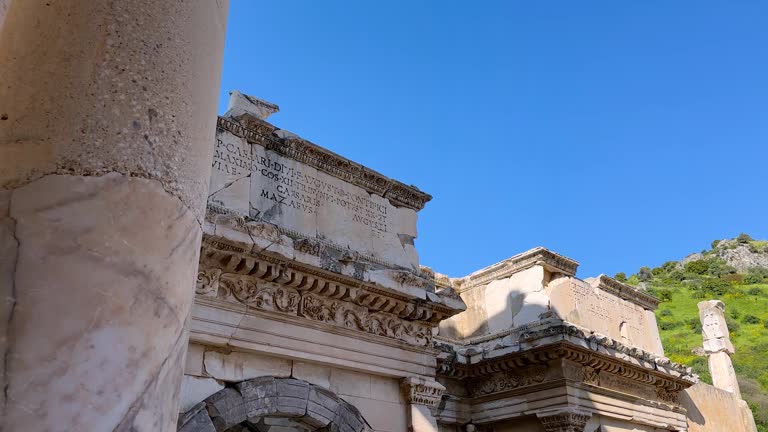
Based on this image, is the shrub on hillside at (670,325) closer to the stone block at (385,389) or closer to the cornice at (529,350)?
the cornice at (529,350)

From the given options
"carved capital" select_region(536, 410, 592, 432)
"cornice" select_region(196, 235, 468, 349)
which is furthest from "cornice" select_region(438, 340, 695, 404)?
"cornice" select_region(196, 235, 468, 349)

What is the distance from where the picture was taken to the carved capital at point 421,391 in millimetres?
6141

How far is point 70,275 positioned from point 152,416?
0.35m

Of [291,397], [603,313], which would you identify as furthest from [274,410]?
[603,313]

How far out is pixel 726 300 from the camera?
48.8m

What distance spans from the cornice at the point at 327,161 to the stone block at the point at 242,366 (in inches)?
73.4

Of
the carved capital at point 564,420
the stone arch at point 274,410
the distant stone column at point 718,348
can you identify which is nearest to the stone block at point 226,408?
the stone arch at point 274,410

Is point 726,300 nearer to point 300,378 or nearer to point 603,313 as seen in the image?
point 603,313

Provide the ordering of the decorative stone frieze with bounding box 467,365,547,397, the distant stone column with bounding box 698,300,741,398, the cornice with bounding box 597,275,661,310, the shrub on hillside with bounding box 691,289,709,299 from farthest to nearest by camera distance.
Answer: the shrub on hillside with bounding box 691,289,709,299 < the distant stone column with bounding box 698,300,741,398 < the cornice with bounding box 597,275,661,310 < the decorative stone frieze with bounding box 467,365,547,397

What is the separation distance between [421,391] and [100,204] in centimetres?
508

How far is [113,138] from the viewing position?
5.23 feet

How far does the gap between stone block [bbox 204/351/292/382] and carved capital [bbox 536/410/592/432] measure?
3.98 metres

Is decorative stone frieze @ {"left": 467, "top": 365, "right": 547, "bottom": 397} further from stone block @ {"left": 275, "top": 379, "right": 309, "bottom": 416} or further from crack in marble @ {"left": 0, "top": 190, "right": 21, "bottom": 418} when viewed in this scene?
crack in marble @ {"left": 0, "top": 190, "right": 21, "bottom": 418}

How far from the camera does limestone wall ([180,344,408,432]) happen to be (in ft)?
15.8
